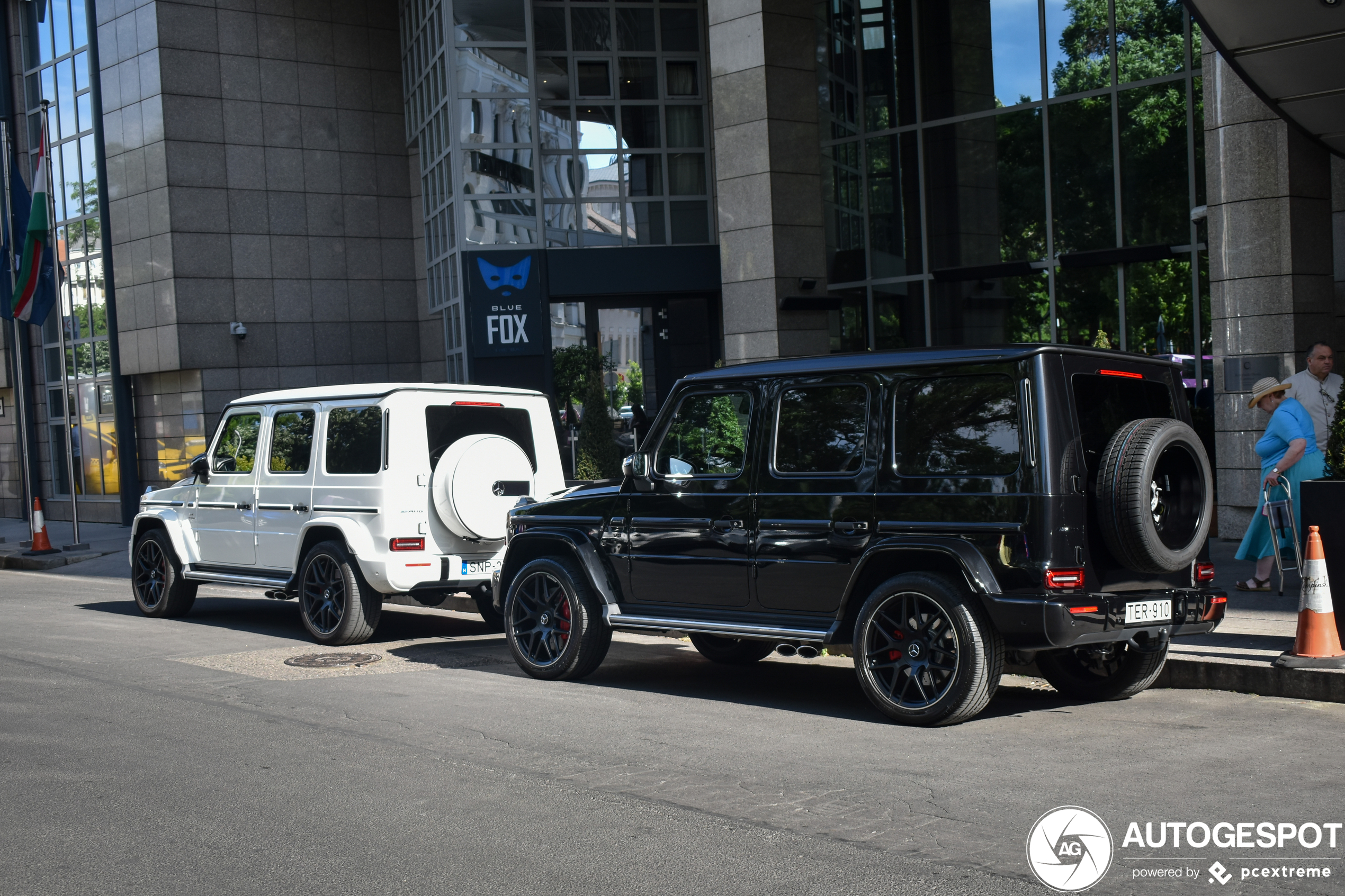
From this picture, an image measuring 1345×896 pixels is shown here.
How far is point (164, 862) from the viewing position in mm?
4777

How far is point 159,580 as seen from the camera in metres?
12.5

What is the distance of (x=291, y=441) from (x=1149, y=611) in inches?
284

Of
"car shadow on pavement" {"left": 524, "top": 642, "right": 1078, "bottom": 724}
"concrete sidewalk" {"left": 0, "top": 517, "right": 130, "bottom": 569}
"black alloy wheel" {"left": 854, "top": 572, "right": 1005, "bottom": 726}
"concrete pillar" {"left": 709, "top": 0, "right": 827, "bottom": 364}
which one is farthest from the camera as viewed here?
"concrete sidewalk" {"left": 0, "top": 517, "right": 130, "bottom": 569}

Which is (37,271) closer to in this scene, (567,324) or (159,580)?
(567,324)

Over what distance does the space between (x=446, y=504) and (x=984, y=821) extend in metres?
5.96

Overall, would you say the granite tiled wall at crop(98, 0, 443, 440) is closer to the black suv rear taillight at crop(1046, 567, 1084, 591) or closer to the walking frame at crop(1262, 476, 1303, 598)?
the walking frame at crop(1262, 476, 1303, 598)

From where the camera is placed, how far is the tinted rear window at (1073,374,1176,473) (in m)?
6.69

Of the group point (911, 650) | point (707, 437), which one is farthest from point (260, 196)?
point (911, 650)

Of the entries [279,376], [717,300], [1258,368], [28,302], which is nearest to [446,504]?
[1258,368]

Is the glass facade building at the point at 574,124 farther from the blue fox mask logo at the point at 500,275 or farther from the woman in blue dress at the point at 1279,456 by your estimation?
the woman in blue dress at the point at 1279,456

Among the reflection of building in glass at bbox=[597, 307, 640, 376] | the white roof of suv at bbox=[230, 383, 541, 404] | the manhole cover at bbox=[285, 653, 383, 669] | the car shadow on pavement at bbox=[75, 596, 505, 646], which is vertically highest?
the reflection of building in glass at bbox=[597, 307, 640, 376]

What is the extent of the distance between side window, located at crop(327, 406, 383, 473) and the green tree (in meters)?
9.48

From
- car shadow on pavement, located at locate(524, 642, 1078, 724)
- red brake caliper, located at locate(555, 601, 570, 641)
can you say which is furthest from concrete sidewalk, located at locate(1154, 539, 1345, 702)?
red brake caliper, located at locate(555, 601, 570, 641)

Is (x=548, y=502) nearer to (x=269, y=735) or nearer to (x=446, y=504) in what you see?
(x=446, y=504)
